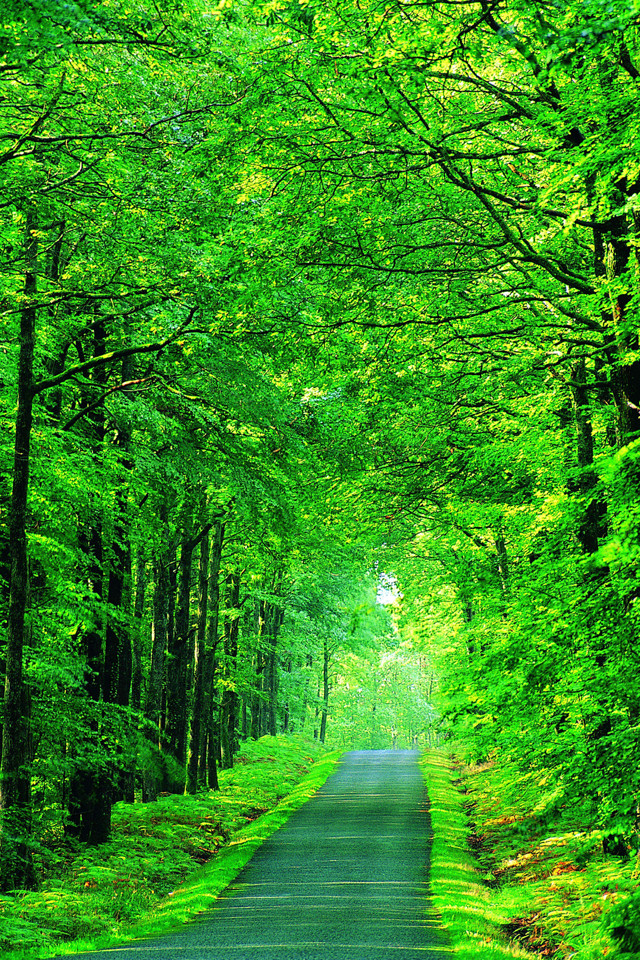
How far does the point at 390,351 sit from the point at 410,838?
36.3 ft

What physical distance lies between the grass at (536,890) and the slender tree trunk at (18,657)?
542 centimetres

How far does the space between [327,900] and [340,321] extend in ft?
26.1

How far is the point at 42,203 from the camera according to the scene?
9547mm

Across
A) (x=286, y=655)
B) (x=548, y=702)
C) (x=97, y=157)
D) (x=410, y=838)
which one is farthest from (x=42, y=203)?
(x=286, y=655)

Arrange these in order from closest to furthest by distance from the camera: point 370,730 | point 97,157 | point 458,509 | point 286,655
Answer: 1. point 97,157
2. point 458,509
3. point 286,655
4. point 370,730

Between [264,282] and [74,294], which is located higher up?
[74,294]

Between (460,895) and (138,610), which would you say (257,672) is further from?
(460,895)

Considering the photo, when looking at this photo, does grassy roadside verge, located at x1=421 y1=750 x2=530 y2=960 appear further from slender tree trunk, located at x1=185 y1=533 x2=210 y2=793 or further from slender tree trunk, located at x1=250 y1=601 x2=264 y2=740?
slender tree trunk, located at x1=250 y1=601 x2=264 y2=740

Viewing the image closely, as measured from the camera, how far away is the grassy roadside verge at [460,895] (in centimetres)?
779

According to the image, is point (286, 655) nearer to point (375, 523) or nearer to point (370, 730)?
point (375, 523)

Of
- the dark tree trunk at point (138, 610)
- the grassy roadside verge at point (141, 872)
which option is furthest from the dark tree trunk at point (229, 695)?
the grassy roadside verge at point (141, 872)

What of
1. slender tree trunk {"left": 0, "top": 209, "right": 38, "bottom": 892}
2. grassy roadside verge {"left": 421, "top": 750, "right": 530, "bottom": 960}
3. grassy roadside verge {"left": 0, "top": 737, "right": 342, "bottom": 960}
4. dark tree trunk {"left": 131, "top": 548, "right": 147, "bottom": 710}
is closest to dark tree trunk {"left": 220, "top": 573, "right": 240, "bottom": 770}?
dark tree trunk {"left": 131, "top": 548, "right": 147, "bottom": 710}

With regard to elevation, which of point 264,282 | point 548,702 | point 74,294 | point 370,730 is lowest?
point 370,730

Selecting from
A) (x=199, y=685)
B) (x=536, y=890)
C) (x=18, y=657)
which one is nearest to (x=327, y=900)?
(x=536, y=890)
